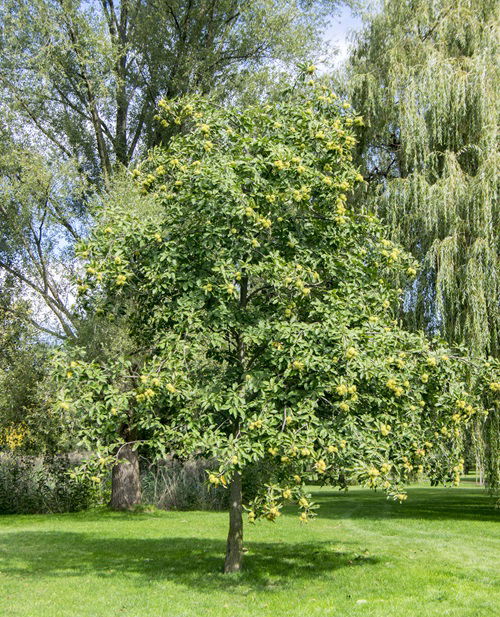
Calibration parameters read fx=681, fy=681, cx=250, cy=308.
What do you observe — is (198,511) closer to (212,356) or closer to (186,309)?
(212,356)

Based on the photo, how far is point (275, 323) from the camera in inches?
323

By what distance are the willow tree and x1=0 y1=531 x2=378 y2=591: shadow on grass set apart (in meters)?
5.80

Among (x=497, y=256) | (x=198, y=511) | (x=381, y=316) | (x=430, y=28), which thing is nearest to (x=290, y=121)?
(x=381, y=316)

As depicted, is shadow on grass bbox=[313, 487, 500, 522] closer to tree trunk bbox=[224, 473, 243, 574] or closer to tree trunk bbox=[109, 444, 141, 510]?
tree trunk bbox=[109, 444, 141, 510]

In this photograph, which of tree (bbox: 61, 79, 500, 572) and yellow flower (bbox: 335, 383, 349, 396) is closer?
yellow flower (bbox: 335, 383, 349, 396)

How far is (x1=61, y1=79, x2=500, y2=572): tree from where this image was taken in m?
7.72

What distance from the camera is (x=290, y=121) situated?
9.42 metres

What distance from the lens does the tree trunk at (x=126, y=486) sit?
19.0m

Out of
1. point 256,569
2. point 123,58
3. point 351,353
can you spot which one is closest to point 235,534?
point 256,569

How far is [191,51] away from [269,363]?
13.9 m

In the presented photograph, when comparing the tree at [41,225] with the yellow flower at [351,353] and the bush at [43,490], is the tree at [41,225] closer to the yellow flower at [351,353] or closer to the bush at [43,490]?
the bush at [43,490]

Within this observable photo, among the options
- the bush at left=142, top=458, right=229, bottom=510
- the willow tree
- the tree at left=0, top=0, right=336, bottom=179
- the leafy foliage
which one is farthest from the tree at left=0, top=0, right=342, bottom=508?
the leafy foliage

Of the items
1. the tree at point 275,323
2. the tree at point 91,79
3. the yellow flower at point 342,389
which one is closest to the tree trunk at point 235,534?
the tree at point 275,323

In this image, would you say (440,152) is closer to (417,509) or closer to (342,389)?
(342,389)
